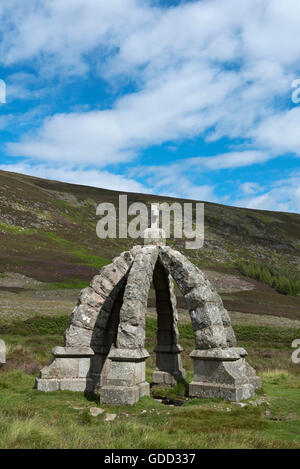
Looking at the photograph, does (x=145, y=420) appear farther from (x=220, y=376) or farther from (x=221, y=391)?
(x=220, y=376)

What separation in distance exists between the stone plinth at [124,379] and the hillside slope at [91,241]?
118 ft

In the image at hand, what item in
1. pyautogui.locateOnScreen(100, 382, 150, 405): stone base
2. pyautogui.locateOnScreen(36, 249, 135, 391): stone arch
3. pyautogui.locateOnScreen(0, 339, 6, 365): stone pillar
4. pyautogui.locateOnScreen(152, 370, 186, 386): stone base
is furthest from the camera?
pyautogui.locateOnScreen(0, 339, 6, 365): stone pillar

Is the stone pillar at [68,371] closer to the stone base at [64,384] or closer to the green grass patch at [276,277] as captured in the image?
the stone base at [64,384]

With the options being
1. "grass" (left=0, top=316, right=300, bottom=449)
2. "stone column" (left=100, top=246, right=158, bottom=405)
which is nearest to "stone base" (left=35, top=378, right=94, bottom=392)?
"grass" (left=0, top=316, right=300, bottom=449)

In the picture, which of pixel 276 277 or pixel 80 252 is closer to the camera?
pixel 80 252

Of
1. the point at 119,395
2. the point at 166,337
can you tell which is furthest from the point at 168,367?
the point at 119,395

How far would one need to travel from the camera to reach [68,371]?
1415cm

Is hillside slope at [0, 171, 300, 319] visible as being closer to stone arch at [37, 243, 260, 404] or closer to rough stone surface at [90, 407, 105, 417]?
stone arch at [37, 243, 260, 404]

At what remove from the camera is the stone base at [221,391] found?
12039mm

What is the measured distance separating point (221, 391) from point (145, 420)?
3.09 m

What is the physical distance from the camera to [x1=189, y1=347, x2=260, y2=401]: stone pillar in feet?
40.0

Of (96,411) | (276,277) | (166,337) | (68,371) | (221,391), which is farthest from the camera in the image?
(276,277)

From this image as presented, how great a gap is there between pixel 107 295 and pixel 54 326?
17.4 m
